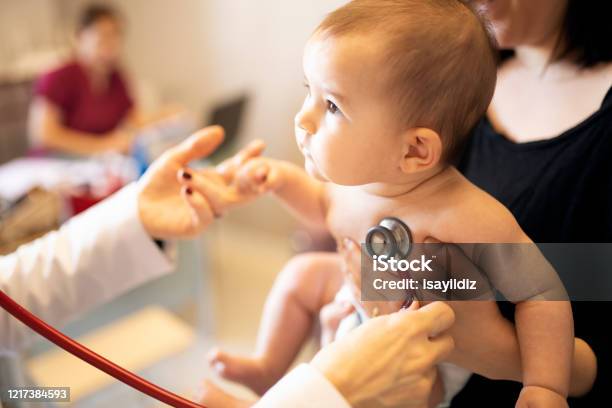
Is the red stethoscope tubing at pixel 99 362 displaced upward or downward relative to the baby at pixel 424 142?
downward

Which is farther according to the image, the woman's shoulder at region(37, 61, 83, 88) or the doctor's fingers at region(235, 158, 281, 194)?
the woman's shoulder at region(37, 61, 83, 88)

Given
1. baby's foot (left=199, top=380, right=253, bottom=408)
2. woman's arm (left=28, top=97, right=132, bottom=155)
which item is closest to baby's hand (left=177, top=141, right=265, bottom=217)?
baby's foot (left=199, top=380, right=253, bottom=408)

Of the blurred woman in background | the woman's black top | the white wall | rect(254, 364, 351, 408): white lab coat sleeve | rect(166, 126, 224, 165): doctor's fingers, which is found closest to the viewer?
rect(254, 364, 351, 408): white lab coat sleeve

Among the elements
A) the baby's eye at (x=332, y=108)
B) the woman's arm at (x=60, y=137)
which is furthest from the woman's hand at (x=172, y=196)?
the woman's arm at (x=60, y=137)

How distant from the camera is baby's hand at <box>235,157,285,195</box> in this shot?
75cm

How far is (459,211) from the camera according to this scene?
606 mm

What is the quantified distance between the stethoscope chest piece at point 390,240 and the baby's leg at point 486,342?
3.1 inches

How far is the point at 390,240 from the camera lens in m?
0.59

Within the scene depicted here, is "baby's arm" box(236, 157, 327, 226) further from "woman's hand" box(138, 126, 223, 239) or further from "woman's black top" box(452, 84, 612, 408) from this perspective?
"woman's black top" box(452, 84, 612, 408)

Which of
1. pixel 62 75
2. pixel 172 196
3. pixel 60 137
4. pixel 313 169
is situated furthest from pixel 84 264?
pixel 62 75

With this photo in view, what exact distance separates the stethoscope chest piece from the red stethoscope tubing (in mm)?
232

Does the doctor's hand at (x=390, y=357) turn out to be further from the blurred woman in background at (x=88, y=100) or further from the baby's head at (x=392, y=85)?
the blurred woman in background at (x=88, y=100)

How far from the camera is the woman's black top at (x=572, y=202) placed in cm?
68

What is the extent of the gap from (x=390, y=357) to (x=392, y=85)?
26 cm
